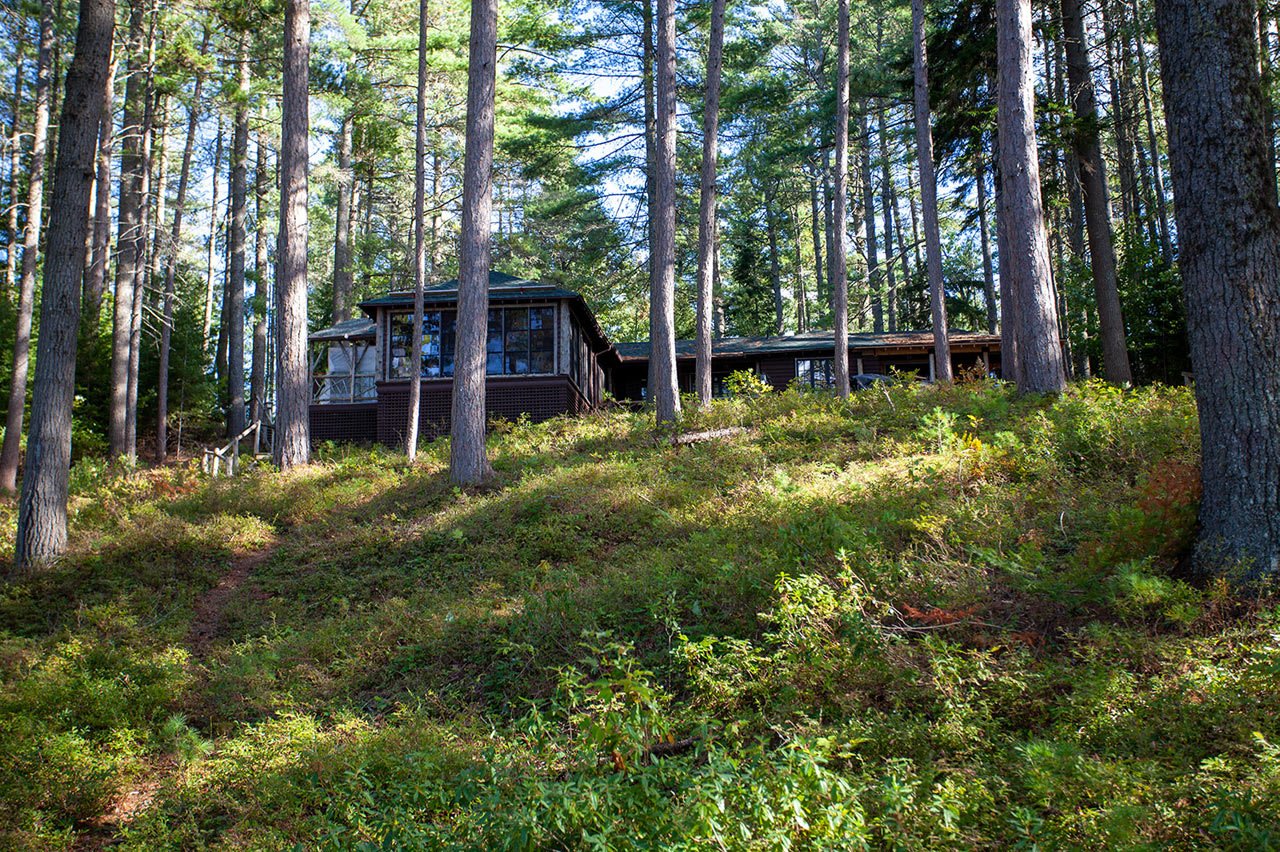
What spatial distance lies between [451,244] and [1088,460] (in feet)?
88.7

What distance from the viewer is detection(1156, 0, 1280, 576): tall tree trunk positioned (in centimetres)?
508

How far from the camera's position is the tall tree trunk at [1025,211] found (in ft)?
39.0

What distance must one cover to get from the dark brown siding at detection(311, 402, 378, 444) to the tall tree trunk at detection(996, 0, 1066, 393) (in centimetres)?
1555

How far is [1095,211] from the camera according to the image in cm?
1656

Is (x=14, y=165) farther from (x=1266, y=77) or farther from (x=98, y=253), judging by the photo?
(x=1266, y=77)

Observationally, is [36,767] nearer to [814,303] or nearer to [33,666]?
[33,666]

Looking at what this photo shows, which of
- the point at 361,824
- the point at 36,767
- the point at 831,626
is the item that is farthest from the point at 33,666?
the point at 831,626

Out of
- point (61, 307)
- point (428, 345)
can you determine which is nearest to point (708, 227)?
point (428, 345)

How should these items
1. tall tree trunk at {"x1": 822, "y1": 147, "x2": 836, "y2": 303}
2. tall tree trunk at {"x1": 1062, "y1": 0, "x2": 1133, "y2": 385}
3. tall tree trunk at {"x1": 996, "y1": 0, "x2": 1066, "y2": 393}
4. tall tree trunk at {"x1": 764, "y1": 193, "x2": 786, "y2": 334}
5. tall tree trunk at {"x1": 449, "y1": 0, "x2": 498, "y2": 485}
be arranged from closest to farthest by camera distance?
tall tree trunk at {"x1": 996, "y1": 0, "x2": 1066, "y2": 393}, tall tree trunk at {"x1": 449, "y1": 0, "x2": 498, "y2": 485}, tall tree trunk at {"x1": 1062, "y1": 0, "x2": 1133, "y2": 385}, tall tree trunk at {"x1": 822, "y1": 147, "x2": 836, "y2": 303}, tall tree trunk at {"x1": 764, "y1": 193, "x2": 786, "y2": 334}

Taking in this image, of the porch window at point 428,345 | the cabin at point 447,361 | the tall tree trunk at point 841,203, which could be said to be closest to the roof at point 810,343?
the cabin at point 447,361

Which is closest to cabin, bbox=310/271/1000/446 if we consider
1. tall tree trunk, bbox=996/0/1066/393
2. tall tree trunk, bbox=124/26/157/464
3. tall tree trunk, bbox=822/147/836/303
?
tall tree trunk, bbox=124/26/157/464

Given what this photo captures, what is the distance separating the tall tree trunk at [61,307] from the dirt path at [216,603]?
6.81ft

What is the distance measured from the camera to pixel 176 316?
86.1 feet

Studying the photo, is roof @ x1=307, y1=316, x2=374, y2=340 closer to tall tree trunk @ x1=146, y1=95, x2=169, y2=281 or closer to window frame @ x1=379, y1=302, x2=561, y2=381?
window frame @ x1=379, y1=302, x2=561, y2=381
